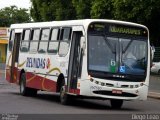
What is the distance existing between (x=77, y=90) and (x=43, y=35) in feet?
15.2

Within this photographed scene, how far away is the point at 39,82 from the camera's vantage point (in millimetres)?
23359

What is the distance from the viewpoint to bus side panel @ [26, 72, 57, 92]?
71.9ft

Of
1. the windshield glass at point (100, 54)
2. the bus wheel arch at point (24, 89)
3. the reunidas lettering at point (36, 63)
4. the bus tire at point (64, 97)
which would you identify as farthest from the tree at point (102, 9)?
the windshield glass at point (100, 54)

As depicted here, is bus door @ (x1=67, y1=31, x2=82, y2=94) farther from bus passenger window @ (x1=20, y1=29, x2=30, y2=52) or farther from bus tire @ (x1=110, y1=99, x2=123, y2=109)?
bus passenger window @ (x1=20, y1=29, x2=30, y2=52)

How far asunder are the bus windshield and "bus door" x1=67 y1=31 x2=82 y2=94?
0.57 meters

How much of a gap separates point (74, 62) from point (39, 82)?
11.8 ft

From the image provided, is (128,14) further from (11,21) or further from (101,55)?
(11,21)

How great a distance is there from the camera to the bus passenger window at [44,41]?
75.9ft

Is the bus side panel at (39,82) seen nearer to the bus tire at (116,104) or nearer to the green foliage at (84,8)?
the bus tire at (116,104)

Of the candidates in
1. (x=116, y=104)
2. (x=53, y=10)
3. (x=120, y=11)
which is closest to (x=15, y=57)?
(x=116, y=104)

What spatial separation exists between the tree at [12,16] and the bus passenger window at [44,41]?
79.5m

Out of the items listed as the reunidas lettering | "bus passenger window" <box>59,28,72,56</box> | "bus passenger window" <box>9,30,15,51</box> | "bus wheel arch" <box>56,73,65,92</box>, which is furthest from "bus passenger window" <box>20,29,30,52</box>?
"bus wheel arch" <box>56,73,65,92</box>

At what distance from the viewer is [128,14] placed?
41.9 m

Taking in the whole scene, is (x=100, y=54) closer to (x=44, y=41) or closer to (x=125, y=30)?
(x=125, y=30)
